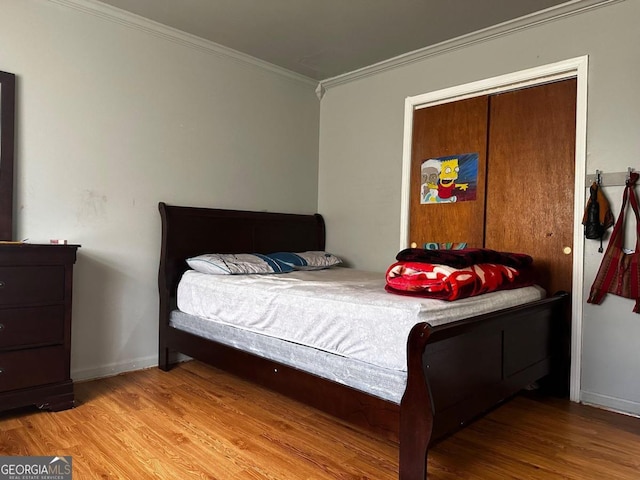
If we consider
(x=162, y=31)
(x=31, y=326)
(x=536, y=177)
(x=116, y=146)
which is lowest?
(x=31, y=326)

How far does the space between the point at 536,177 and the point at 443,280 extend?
142 cm

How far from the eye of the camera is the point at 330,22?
2.97 m

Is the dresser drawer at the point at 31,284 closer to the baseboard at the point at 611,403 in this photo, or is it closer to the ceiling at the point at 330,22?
the ceiling at the point at 330,22

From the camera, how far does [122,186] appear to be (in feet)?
9.73

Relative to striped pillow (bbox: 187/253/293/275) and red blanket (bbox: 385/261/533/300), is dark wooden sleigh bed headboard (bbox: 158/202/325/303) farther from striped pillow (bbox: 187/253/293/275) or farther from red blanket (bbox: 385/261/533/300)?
red blanket (bbox: 385/261/533/300)

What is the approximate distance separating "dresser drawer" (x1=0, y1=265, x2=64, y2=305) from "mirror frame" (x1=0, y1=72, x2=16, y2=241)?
38 cm

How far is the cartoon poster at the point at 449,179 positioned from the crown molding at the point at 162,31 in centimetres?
154

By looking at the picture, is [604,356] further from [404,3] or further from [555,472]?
[404,3]

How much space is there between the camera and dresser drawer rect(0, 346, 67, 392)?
219 cm

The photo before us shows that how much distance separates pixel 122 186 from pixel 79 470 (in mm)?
1800

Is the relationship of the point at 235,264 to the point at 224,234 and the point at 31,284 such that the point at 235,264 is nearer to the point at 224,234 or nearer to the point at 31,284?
the point at 224,234

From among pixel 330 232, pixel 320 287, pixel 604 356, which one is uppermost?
pixel 330 232

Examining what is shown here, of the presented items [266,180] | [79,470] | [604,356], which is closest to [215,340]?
[79,470]

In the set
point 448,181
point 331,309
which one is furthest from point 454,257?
point 448,181
